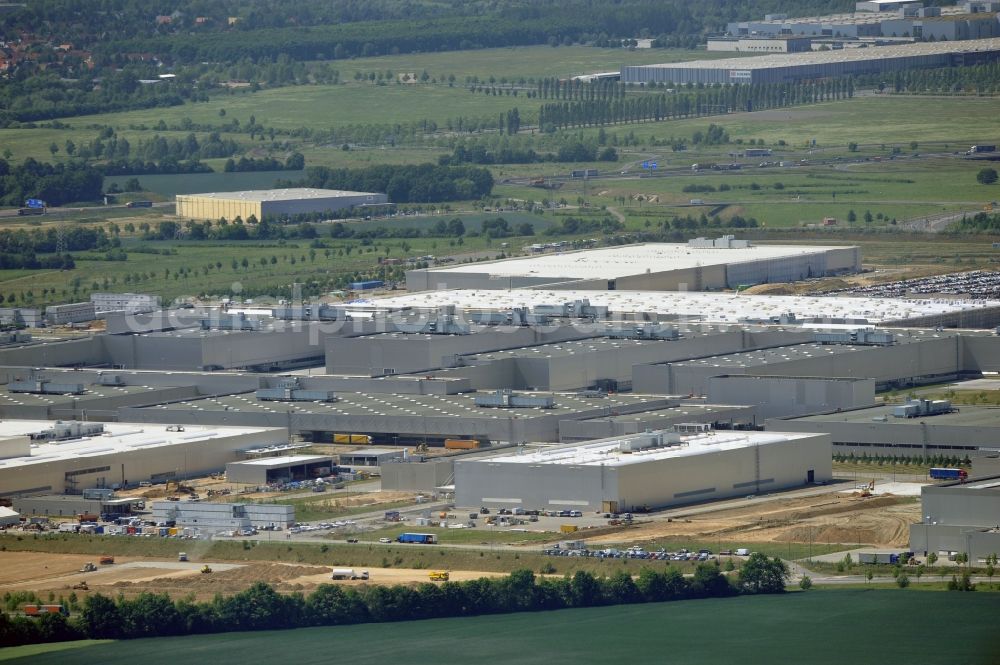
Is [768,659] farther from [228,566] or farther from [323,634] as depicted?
[228,566]

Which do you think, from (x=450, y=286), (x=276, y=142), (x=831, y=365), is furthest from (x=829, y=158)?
(x=831, y=365)

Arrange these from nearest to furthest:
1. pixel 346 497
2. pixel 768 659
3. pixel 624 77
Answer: pixel 768 659 < pixel 346 497 < pixel 624 77

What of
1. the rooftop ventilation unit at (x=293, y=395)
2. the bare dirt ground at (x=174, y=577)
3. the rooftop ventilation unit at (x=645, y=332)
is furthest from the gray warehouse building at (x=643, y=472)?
the rooftop ventilation unit at (x=645, y=332)

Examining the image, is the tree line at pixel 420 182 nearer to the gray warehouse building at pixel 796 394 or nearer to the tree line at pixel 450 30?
the tree line at pixel 450 30

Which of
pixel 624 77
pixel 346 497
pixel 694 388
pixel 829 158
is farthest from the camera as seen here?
pixel 624 77

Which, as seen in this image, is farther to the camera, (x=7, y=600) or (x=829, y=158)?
(x=829, y=158)

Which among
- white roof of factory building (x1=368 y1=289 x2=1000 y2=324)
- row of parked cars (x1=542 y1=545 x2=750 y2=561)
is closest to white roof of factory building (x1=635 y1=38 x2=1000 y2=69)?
white roof of factory building (x1=368 y1=289 x2=1000 y2=324)

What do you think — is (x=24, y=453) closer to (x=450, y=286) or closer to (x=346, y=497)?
(x=346, y=497)
